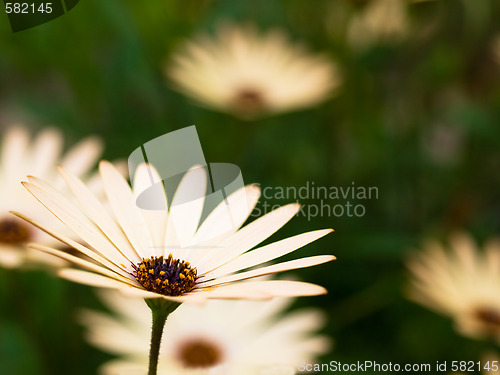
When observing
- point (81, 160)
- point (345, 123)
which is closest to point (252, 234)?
point (81, 160)

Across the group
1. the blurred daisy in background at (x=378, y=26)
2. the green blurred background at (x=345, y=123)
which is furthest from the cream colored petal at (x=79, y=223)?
the blurred daisy in background at (x=378, y=26)

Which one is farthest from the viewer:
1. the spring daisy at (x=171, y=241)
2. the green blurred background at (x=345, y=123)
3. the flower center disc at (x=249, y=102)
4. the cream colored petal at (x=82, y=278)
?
the flower center disc at (x=249, y=102)

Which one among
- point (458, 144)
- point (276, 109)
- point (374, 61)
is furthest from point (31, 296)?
point (458, 144)

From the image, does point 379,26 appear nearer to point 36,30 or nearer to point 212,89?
point 212,89

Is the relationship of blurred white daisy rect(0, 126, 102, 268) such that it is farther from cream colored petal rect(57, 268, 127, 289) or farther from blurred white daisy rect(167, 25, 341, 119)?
blurred white daisy rect(167, 25, 341, 119)

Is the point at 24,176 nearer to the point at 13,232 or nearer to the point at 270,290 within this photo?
the point at 13,232

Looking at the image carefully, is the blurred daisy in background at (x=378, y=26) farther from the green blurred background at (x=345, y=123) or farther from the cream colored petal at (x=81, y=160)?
the cream colored petal at (x=81, y=160)
